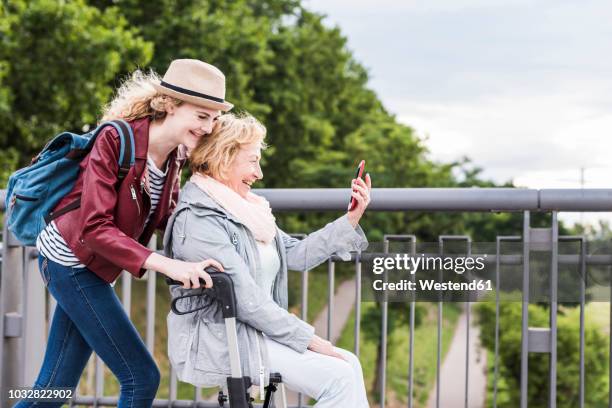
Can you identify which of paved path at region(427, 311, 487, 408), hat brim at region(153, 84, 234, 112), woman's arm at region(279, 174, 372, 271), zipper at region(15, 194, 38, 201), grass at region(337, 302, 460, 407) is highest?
hat brim at region(153, 84, 234, 112)

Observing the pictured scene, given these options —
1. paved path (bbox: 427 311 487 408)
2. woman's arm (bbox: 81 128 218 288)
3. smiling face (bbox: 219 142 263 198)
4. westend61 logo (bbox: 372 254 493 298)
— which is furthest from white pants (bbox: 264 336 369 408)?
paved path (bbox: 427 311 487 408)

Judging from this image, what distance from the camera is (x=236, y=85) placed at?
21.9m

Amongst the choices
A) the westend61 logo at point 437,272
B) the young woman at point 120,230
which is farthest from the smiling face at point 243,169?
the westend61 logo at point 437,272

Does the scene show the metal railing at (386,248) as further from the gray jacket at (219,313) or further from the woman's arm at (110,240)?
the woman's arm at (110,240)

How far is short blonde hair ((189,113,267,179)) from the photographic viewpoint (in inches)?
138

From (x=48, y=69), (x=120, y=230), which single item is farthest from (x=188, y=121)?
(x=48, y=69)

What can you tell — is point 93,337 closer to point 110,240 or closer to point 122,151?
point 110,240

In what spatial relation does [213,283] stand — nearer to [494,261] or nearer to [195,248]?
[195,248]

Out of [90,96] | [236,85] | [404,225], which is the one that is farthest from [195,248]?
[404,225]

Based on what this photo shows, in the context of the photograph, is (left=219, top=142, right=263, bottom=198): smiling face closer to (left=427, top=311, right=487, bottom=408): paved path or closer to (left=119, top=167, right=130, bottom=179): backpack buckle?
(left=119, top=167, right=130, bottom=179): backpack buckle

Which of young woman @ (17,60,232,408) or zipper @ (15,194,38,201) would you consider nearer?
young woman @ (17,60,232,408)

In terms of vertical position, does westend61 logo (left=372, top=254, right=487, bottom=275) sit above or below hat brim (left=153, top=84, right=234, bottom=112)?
below

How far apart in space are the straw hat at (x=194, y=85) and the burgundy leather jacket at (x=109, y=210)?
0.52 feet

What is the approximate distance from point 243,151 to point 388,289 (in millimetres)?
1013
